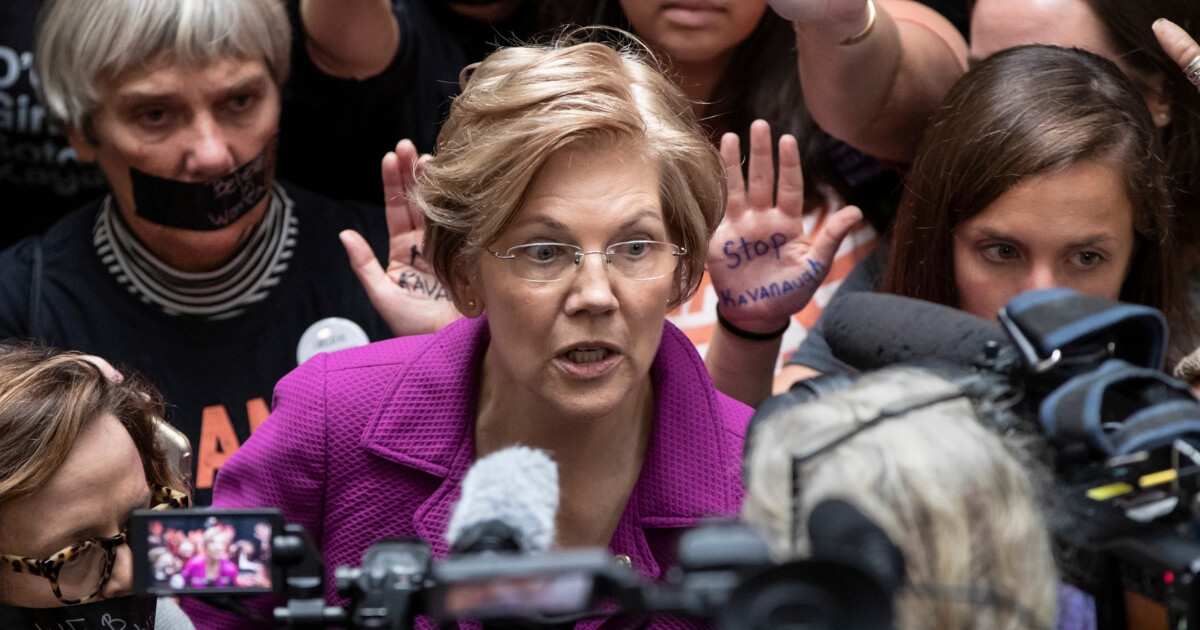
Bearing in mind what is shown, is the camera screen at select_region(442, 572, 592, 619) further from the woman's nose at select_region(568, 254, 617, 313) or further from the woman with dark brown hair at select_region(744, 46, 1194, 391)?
the woman with dark brown hair at select_region(744, 46, 1194, 391)

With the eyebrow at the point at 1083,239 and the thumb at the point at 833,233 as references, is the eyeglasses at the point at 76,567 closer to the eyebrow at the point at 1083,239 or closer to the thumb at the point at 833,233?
the thumb at the point at 833,233

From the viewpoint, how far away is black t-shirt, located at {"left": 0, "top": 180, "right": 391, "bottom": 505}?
2957 mm

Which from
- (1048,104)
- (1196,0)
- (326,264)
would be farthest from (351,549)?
(1196,0)

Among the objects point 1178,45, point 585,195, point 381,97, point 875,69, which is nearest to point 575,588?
point 585,195

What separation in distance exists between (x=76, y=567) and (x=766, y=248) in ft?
4.97

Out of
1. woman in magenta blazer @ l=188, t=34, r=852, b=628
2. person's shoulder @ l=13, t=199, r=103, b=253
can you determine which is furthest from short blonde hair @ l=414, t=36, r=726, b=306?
person's shoulder @ l=13, t=199, r=103, b=253

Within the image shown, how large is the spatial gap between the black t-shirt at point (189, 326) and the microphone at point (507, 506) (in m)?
1.70

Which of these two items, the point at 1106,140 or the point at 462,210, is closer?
the point at 462,210

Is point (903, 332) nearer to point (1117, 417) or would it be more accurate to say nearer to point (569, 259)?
point (1117, 417)

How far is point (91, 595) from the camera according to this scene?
2.02 metres

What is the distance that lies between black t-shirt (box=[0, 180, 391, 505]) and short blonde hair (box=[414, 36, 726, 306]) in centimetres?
92

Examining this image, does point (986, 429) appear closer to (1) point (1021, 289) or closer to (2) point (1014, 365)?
(2) point (1014, 365)

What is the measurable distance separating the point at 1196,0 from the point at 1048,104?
59 centimetres

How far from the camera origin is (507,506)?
4.33ft
